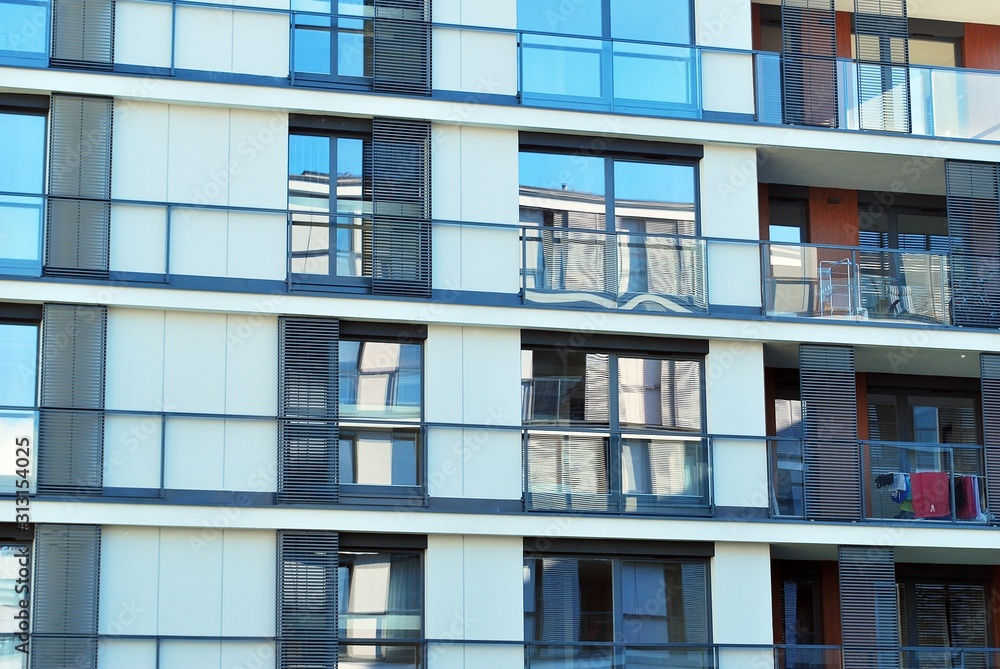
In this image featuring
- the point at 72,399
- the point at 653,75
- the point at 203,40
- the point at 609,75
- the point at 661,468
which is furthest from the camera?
the point at 653,75

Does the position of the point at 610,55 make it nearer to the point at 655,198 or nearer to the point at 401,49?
the point at 655,198

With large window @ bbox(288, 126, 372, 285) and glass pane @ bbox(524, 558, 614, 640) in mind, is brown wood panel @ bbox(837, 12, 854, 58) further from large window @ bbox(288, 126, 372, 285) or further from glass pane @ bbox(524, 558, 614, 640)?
glass pane @ bbox(524, 558, 614, 640)

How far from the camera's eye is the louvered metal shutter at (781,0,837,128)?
22672 mm

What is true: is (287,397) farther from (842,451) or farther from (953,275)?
(953,275)

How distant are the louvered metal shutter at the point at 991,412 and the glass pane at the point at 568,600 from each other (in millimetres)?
5687

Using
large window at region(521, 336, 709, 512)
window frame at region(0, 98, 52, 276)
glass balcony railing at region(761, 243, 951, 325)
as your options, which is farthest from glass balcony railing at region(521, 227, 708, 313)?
window frame at region(0, 98, 52, 276)

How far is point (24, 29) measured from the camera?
20.3 m

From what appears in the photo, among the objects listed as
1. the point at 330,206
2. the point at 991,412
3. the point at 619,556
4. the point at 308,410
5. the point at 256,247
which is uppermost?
the point at 330,206

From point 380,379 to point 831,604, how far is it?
748cm

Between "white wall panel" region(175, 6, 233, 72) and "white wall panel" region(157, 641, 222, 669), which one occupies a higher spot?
"white wall panel" region(175, 6, 233, 72)

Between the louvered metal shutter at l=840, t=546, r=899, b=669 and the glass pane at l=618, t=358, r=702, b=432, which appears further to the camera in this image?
the glass pane at l=618, t=358, r=702, b=432

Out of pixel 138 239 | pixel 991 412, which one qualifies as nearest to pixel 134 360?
pixel 138 239

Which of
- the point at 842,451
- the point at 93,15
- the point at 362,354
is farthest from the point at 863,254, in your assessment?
the point at 93,15

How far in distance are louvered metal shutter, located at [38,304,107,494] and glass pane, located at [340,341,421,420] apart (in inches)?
120
